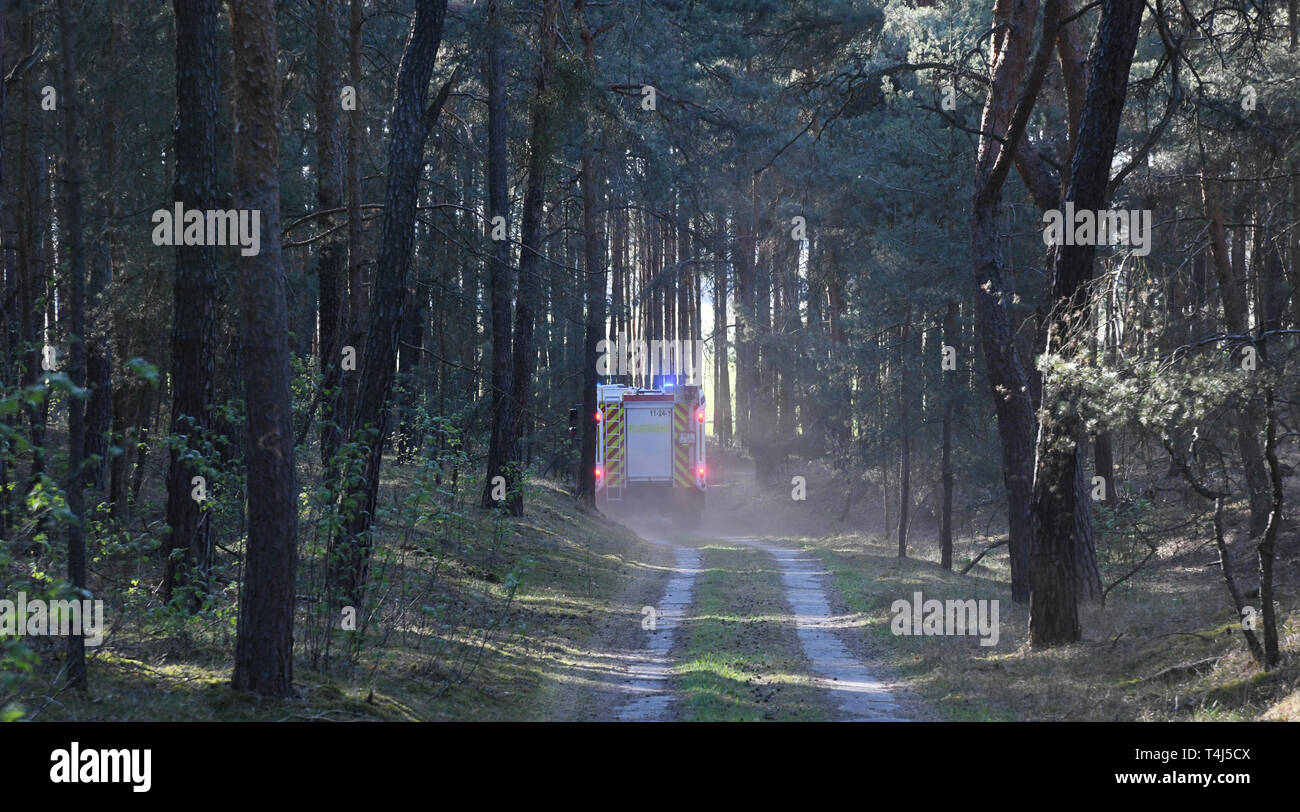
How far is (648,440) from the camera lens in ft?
102

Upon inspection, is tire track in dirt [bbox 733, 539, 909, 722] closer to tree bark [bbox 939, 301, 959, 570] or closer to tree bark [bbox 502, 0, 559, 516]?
tree bark [bbox 939, 301, 959, 570]

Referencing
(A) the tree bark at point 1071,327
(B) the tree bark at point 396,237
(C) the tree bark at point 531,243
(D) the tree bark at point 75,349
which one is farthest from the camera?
(C) the tree bark at point 531,243

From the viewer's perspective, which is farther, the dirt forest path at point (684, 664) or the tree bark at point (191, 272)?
the tree bark at point (191, 272)

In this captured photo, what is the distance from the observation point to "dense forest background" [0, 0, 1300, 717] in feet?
27.8

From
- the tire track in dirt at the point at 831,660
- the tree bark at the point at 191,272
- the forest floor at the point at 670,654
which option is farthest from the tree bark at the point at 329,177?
the tire track in dirt at the point at 831,660

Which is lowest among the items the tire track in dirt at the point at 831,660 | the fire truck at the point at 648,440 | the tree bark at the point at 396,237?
the tire track in dirt at the point at 831,660

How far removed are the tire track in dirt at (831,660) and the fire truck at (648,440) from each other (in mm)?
9770

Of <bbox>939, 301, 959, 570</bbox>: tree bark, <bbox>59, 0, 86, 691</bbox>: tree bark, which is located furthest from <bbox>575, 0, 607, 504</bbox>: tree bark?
<bbox>59, 0, 86, 691</bbox>: tree bark

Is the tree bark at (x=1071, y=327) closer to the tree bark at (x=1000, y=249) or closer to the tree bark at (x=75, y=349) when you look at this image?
the tree bark at (x=1000, y=249)

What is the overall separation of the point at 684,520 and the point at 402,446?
33.5 ft

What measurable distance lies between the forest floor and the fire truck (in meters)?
11.2

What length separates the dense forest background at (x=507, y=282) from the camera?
27.8 feet
